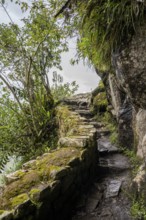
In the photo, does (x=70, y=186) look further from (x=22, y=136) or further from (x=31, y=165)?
(x=22, y=136)

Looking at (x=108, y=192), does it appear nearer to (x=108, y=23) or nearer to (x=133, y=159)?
(x=133, y=159)

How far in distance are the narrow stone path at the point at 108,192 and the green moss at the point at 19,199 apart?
122cm

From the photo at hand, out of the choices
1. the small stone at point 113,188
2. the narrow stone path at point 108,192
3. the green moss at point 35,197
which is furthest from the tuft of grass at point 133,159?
the green moss at point 35,197

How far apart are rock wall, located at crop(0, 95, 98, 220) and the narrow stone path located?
0.20 meters

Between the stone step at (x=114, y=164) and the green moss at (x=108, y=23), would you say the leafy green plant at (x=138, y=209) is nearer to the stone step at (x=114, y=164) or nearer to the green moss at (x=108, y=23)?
the stone step at (x=114, y=164)

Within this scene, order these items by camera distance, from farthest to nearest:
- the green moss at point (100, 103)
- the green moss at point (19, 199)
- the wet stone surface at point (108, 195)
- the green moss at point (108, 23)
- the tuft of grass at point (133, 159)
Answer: the green moss at point (100, 103)
the tuft of grass at point (133, 159)
the wet stone surface at point (108, 195)
the green moss at point (108, 23)
the green moss at point (19, 199)

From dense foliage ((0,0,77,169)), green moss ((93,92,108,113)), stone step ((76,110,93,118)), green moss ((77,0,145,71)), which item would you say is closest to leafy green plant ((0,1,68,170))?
dense foliage ((0,0,77,169))

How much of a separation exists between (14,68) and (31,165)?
6.22 m

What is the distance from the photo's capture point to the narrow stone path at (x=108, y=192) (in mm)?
3876

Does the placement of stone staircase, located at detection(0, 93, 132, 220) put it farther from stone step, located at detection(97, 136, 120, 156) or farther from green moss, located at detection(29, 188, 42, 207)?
stone step, located at detection(97, 136, 120, 156)

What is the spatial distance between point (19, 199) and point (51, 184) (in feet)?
1.70

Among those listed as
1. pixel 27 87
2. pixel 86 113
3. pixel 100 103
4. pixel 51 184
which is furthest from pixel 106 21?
pixel 86 113

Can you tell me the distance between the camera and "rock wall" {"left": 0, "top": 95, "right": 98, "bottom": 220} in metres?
2.86

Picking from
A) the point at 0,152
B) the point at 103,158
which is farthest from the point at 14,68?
the point at 103,158
